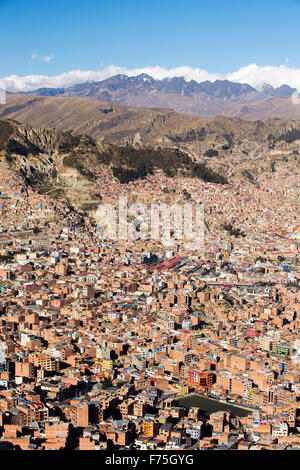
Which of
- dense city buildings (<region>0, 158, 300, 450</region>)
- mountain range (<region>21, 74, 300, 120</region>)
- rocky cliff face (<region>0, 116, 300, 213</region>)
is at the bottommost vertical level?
dense city buildings (<region>0, 158, 300, 450</region>)

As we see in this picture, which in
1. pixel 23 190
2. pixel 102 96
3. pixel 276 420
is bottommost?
pixel 276 420

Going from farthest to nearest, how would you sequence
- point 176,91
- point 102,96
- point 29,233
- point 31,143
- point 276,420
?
point 176,91
point 102,96
point 31,143
point 29,233
point 276,420

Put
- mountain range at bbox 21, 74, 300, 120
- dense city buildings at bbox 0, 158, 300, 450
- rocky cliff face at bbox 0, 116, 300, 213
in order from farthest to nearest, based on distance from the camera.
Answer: mountain range at bbox 21, 74, 300, 120 < rocky cliff face at bbox 0, 116, 300, 213 < dense city buildings at bbox 0, 158, 300, 450

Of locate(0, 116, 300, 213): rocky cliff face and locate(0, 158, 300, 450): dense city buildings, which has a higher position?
locate(0, 116, 300, 213): rocky cliff face

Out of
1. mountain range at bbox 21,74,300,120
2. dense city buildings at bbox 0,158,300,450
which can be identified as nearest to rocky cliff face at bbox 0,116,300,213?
dense city buildings at bbox 0,158,300,450

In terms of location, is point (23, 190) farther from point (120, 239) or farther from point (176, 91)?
point (176, 91)

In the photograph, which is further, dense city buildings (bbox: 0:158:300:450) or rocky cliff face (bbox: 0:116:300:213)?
rocky cliff face (bbox: 0:116:300:213)

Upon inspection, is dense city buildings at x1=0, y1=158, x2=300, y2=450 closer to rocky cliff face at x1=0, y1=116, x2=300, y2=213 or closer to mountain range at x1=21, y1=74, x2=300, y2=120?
rocky cliff face at x1=0, y1=116, x2=300, y2=213

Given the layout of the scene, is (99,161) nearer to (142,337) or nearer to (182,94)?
(142,337)

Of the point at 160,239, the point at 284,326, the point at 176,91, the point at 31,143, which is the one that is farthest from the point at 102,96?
the point at 284,326
